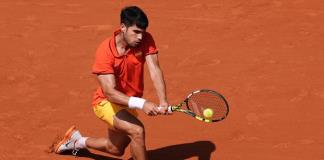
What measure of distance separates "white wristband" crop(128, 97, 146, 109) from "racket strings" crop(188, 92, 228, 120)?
2.41 ft

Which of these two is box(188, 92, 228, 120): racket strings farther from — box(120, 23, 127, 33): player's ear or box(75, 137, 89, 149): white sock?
box(75, 137, 89, 149): white sock

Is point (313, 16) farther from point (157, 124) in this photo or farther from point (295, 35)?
point (157, 124)

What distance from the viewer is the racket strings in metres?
6.65

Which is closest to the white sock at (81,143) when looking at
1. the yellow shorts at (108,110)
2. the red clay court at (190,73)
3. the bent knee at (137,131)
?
the red clay court at (190,73)

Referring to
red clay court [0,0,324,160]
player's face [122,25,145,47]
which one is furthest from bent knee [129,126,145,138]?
red clay court [0,0,324,160]

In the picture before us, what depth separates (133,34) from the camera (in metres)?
6.27

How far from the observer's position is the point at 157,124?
807cm

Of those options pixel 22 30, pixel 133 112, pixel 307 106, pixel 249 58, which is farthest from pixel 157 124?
pixel 22 30

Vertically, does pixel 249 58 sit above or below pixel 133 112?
below

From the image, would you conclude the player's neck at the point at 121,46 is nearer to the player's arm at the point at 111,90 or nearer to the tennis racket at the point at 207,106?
the player's arm at the point at 111,90

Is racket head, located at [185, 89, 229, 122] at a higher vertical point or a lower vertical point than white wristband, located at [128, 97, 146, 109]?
lower

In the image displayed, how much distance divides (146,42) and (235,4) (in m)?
6.09

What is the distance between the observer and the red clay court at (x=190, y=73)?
759 centimetres

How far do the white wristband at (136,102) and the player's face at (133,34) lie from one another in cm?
54
